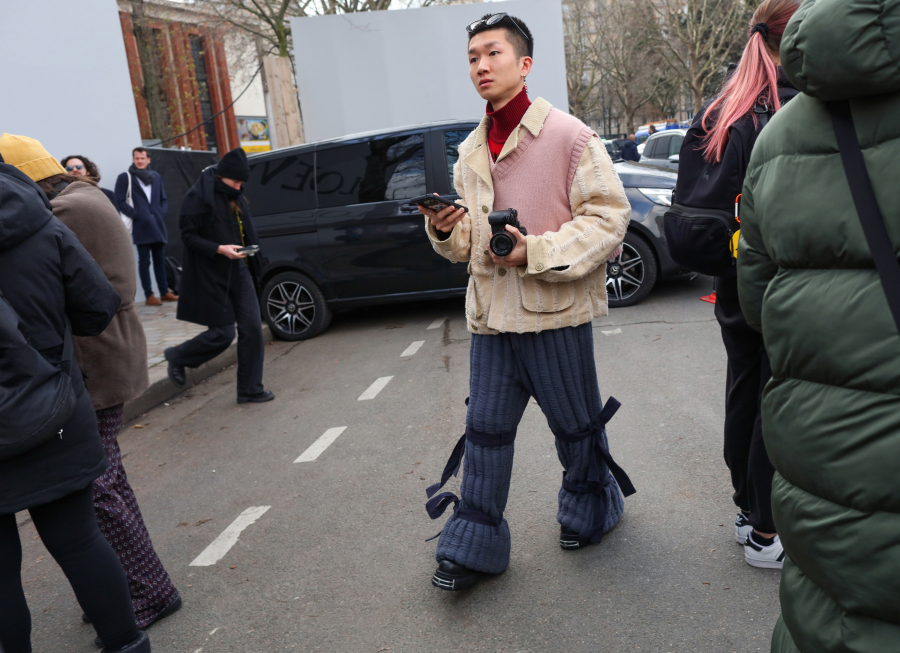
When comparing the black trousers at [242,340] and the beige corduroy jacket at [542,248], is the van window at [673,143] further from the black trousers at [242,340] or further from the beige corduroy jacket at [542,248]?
the beige corduroy jacket at [542,248]

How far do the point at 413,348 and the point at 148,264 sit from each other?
516 cm

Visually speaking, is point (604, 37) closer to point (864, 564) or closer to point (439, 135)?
point (439, 135)

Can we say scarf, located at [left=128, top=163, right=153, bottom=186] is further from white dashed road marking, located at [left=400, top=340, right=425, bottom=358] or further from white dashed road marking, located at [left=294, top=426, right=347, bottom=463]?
white dashed road marking, located at [left=294, top=426, right=347, bottom=463]

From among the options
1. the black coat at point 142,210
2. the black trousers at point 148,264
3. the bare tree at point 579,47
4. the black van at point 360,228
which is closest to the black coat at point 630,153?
the black trousers at point 148,264

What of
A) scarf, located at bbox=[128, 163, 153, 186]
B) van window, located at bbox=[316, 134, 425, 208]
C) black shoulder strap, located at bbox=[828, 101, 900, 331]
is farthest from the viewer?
scarf, located at bbox=[128, 163, 153, 186]

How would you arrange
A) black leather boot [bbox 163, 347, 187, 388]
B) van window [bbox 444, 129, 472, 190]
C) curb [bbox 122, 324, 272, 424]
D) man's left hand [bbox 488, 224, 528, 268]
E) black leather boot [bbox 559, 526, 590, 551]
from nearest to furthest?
man's left hand [bbox 488, 224, 528, 268] < black leather boot [bbox 559, 526, 590, 551] < curb [bbox 122, 324, 272, 424] < black leather boot [bbox 163, 347, 187, 388] < van window [bbox 444, 129, 472, 190]

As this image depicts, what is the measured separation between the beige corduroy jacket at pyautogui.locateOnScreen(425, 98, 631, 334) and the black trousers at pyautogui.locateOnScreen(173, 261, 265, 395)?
3.41 m

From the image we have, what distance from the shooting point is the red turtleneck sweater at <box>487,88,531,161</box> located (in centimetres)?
288

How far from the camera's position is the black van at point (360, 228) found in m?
7.95

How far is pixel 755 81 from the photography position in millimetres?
2594

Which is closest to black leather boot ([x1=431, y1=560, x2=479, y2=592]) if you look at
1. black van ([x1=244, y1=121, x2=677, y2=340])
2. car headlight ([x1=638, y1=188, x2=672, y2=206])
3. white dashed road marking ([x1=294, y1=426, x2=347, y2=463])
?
white dashed road marking ([x1=294, y1=426, x2=347, y2=463])

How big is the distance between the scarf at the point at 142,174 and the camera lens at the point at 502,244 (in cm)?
912

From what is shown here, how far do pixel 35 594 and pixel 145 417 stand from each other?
9.47 feet

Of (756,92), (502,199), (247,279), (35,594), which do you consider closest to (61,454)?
(35,594)
